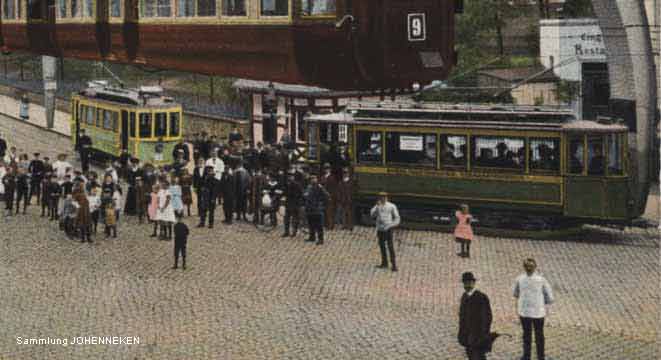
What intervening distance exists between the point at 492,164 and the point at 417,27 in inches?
164

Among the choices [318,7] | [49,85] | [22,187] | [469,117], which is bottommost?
[22,187]

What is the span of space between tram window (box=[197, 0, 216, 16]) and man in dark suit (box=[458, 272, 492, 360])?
6.24m

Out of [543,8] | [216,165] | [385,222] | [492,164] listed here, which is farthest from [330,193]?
[543,8]

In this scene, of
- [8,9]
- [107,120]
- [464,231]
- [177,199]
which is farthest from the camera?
[107,120]

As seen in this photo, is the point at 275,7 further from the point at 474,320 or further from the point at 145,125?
the point at 145,125

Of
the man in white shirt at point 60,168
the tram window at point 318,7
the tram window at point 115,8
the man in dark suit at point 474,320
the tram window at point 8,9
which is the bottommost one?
the man in dark suit at point 474,320

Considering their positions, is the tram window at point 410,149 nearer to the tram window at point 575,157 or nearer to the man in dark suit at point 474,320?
the tram window at point 575,157

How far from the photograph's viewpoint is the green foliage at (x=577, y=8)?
26.5m

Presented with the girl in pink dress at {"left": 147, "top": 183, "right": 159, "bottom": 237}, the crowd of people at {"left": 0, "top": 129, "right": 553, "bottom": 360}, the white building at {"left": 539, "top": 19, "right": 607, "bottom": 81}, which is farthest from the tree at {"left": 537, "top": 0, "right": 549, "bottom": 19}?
the girl in pink dress at {"left": 147, "top": 183, "right": 159, "bottom": 237}

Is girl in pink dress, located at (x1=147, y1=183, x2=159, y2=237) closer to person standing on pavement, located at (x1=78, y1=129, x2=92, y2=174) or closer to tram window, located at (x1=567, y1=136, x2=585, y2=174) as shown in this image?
person standing on pavement, located at (x1=78, y1=129, x2=92, y2=174)

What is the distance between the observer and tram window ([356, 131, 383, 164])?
63.2 ft

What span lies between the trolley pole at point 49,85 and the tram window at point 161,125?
2285 millimetres

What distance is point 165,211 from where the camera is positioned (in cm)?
1739

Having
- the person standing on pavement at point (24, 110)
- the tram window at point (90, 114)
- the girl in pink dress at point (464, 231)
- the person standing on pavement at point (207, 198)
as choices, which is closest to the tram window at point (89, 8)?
the person standing on pavement at point (207, 198)
